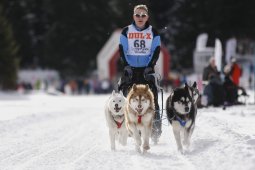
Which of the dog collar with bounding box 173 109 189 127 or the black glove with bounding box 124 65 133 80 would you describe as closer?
the dog collar with bounding box 173 109 189 127

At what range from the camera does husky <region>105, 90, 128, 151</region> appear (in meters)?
8.55

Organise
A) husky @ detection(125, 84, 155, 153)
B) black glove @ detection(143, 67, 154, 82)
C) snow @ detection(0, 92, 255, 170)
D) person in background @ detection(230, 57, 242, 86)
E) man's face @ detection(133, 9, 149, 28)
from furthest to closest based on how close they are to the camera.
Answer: person in background @ detection(230, 57, 242, 86)
man's face @ detection(133, 9, 149, 28)
black glove @ detection(143, 67, 154, 82)
husky @ detection(125, 84, 155, 153)
snow @ detection(0, 92, 255, 170)

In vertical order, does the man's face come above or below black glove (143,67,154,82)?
above

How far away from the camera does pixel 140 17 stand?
28.8 ft

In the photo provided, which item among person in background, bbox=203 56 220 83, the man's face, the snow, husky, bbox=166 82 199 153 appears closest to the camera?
the snow

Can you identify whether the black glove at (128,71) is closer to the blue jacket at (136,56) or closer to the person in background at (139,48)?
the person in background at (139,48)

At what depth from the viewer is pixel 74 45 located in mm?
56500

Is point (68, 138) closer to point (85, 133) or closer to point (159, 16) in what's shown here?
point (85, 133)

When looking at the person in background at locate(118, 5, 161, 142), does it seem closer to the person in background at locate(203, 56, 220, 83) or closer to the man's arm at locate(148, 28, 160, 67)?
the man's arm at locate(148, 28, 160, 67)

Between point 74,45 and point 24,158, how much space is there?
161 feet

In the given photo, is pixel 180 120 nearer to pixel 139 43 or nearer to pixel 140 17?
pixel 139 43

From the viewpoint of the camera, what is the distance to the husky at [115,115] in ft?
28.0

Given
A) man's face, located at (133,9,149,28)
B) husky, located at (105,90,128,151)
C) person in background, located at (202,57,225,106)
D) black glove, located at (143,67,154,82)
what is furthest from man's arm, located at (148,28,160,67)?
person in background, located at (202,57,225,106)

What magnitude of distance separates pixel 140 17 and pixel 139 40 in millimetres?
388
